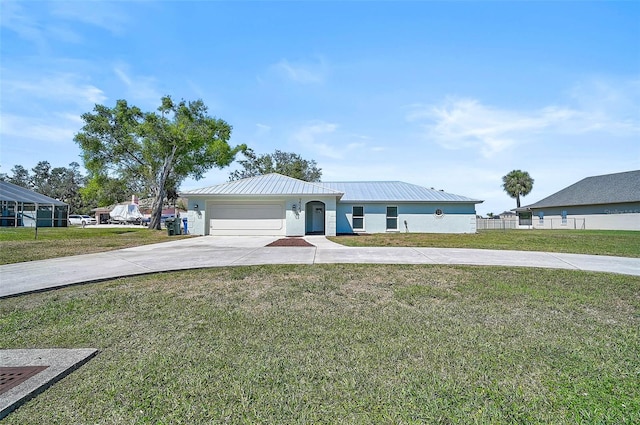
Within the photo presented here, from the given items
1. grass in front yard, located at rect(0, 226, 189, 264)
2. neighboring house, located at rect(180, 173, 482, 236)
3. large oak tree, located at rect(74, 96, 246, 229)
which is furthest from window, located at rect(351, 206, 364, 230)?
large oak tree, located at rect(74, 96, 246, 229)

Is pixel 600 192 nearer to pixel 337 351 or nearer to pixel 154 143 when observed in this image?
pixel 337 351

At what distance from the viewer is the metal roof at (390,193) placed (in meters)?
21.9

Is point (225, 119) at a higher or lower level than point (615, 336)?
higher

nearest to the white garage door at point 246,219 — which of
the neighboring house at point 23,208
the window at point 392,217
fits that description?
the window at point 392,217

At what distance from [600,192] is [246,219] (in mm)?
35405

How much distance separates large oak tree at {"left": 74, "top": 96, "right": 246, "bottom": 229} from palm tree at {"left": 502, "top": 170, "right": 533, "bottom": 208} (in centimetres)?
4366

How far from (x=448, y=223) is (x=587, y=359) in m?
20.4

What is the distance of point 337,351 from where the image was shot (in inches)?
120

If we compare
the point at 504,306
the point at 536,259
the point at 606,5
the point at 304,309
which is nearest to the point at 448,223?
the point at 536,259

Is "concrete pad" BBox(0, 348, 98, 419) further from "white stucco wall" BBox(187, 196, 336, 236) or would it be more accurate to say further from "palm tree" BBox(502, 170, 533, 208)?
"palm tree" BBox(502, 170, 533, 208)

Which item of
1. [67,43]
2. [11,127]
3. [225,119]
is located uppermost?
[225,119]

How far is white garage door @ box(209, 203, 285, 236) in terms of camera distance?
19.0m

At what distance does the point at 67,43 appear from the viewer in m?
8.67

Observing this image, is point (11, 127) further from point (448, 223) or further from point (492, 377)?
point (448, 223)
